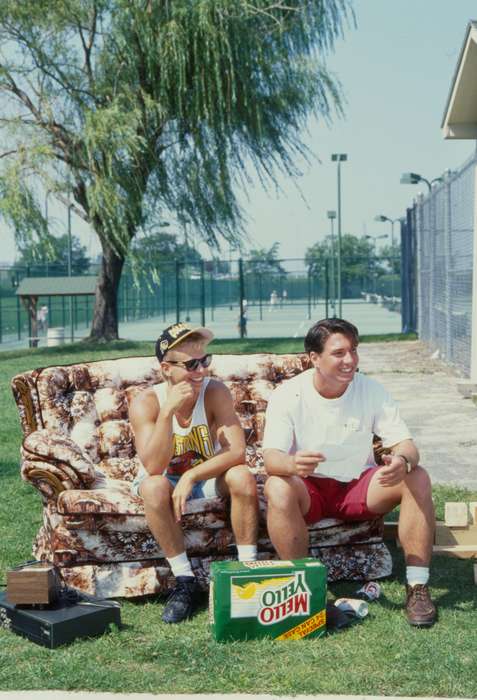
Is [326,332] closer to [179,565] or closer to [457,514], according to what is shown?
[179,565]

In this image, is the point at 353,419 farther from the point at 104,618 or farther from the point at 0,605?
the point at 0,605

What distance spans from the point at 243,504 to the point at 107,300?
21.4 metres

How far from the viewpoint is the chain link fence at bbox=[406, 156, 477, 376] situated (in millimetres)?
13781

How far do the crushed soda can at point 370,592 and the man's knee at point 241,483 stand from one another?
0.66 metres

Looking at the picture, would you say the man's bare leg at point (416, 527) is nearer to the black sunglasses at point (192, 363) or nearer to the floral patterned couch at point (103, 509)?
the floral patterned couch at point (103, 509)

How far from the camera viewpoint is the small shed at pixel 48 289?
27188mm

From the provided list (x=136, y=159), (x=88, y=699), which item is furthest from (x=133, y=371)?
(x=136, y=159)

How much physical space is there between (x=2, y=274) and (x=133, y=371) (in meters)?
28.7

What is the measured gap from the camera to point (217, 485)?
479 cm

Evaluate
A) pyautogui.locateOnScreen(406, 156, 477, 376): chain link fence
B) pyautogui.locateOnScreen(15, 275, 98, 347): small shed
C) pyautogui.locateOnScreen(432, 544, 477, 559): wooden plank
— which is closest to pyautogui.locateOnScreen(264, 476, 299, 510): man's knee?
pyautogui.locateOnScreen(432, 544, 477, 559): wooden plank

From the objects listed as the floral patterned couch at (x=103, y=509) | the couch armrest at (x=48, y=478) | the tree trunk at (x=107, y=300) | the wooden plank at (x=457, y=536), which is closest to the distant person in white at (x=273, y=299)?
the tree trunk at (x=107, y=300)

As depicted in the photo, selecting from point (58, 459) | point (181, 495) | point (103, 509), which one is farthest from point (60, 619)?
point (58, 459)

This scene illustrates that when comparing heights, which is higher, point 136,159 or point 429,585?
point 136,159

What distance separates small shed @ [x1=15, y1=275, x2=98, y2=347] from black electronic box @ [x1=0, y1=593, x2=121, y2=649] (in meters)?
22.8
